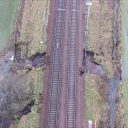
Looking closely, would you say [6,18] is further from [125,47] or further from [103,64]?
[125,47]

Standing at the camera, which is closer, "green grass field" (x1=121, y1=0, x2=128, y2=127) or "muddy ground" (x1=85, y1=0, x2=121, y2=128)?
"muddy ground" (x1=85, y1=0, x2=121, y2=128)

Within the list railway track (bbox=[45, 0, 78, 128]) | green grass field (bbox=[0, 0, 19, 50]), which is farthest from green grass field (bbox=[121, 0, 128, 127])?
green grass field (bbox=[0, 0, 19, 50])

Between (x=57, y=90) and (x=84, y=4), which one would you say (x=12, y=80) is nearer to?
(x=57, y=90)

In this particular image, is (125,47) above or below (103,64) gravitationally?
above

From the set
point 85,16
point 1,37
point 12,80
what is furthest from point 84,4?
point 12,80

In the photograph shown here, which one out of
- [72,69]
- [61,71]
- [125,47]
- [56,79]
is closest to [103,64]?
[125,47]

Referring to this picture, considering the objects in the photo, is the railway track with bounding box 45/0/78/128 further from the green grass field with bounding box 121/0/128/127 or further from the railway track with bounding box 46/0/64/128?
the green grass field with bounding box 121/0/128/127

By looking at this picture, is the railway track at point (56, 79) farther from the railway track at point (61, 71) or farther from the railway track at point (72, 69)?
the railway track at point (72, 69)
